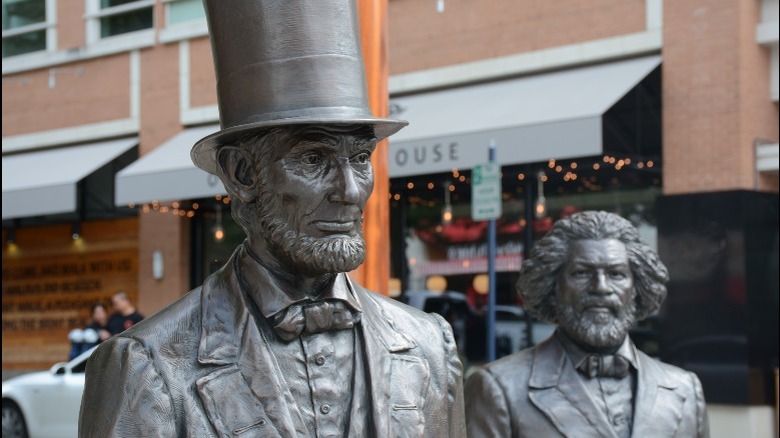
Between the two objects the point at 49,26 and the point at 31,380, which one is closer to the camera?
the point at 31,380

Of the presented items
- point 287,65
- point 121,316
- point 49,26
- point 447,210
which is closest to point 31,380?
point 121,316

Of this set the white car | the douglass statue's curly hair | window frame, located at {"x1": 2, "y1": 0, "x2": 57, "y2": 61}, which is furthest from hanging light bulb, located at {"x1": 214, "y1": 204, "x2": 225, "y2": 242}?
the douglass statue's curly hair

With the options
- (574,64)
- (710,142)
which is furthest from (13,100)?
(710,142)

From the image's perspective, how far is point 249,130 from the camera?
3.14m

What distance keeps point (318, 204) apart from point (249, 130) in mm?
220

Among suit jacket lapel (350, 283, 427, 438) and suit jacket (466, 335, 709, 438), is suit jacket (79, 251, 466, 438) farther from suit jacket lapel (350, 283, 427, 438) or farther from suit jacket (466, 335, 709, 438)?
suit jacket (466, 335, 709, 438)

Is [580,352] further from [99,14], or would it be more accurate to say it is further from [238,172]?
[99,14]

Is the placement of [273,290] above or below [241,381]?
above

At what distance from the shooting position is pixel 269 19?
3.12 meters

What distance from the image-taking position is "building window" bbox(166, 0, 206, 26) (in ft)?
68.7

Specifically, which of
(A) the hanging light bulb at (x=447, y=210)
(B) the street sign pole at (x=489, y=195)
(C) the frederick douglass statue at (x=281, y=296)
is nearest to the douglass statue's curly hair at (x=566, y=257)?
(C) the frederick douglass statue at (x=281, y=296)

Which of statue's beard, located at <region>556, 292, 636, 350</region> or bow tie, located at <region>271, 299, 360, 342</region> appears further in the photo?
statue's beard, located at <region>556, 292, 636, 350</region>

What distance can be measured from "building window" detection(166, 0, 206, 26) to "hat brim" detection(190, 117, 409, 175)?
17.8 meters

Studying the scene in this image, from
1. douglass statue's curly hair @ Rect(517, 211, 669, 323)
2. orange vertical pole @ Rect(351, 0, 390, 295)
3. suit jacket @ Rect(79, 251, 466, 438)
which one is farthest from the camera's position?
orange vertical pole @ Rect(351, 0, 390, 295)
